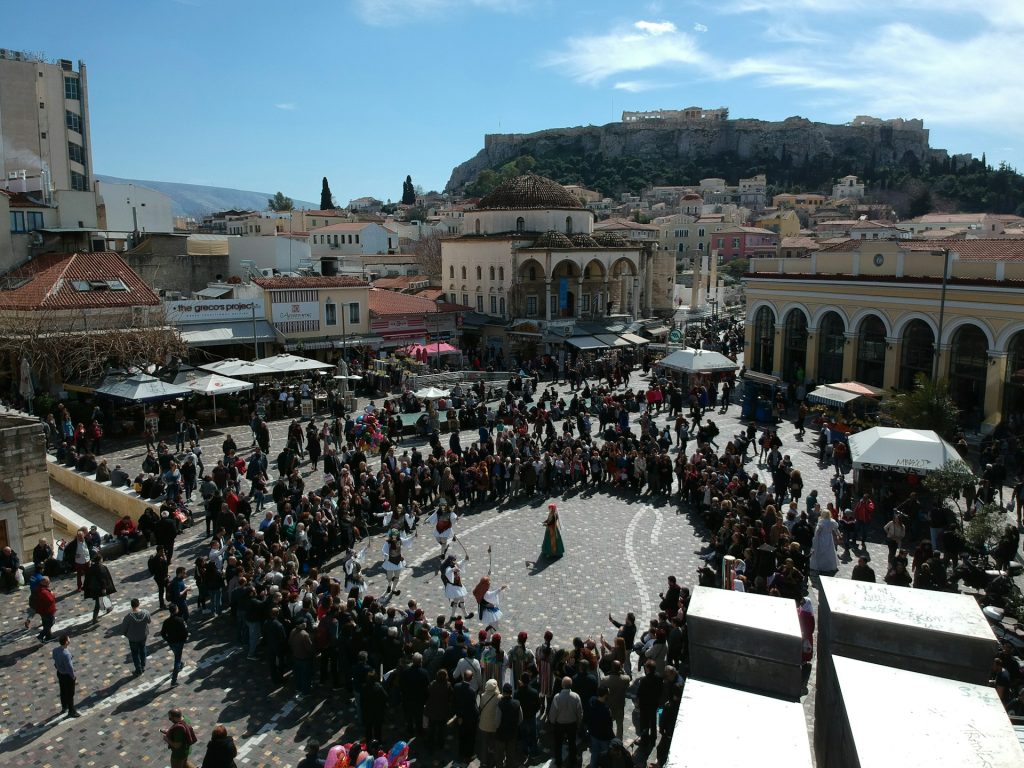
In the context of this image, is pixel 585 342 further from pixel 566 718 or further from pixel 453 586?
pixel 566 718

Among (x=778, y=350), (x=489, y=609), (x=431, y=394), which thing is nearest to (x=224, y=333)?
(x=431, y=394)

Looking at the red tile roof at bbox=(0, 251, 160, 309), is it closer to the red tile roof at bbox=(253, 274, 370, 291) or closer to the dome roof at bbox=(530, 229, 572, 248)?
the red tile roof at bbox=(253, 274, 370, 291)

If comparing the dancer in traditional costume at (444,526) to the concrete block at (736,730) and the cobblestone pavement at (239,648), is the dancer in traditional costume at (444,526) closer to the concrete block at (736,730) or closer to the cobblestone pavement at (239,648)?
the cobblestone pavement at (239,648)

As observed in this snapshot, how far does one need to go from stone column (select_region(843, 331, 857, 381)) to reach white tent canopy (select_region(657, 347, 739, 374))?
4.38 metres

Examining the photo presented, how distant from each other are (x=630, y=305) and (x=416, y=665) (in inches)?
1559

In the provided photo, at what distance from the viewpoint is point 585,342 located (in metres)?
38.8

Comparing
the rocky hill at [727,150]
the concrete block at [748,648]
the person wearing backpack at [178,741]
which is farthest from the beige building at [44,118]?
the rocky hill at [727,150]

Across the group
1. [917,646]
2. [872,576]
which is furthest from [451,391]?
[917,646]

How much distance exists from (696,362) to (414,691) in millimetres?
20552

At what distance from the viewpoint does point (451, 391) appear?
2783 cm

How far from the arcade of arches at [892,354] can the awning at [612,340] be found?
6.33m

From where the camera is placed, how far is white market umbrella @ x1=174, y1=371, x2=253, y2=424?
23.6 m

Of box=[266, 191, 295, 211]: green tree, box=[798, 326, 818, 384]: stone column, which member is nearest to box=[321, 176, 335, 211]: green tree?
box=[266, 191, 295, 211]: green tree

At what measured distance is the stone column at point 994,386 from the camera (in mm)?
24172
